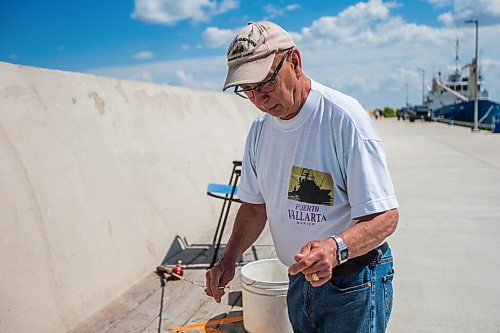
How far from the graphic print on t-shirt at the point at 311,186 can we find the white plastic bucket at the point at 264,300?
155 cm

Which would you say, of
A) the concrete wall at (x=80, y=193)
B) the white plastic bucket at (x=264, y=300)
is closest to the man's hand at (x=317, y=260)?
the white plastic bucket at (x=264, y=300)

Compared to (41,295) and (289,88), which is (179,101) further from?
(289,88)

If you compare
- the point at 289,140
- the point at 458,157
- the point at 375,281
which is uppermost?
the point at 289,140

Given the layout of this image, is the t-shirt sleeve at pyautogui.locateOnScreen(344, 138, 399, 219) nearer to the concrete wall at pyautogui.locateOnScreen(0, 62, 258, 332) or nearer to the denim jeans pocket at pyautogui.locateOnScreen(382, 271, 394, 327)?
the denim jeans pocket at pyautogui.locateOnScreen(382, 271, 394, 327)

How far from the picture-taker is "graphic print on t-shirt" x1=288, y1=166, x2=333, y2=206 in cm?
170

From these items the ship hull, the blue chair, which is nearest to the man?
the blue chair

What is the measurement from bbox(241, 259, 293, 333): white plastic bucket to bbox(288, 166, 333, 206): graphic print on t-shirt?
61.0 inches

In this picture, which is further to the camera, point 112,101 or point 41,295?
point 112,101

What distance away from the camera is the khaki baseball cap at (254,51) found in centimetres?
163

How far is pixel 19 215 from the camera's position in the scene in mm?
3344

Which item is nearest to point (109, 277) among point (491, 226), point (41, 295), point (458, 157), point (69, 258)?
point (69, 258)

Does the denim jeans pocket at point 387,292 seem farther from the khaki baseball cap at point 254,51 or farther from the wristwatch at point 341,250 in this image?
the khaki baseball cap at point 254,51

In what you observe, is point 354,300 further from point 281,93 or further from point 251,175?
point 281,93

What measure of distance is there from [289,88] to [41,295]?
250cm
